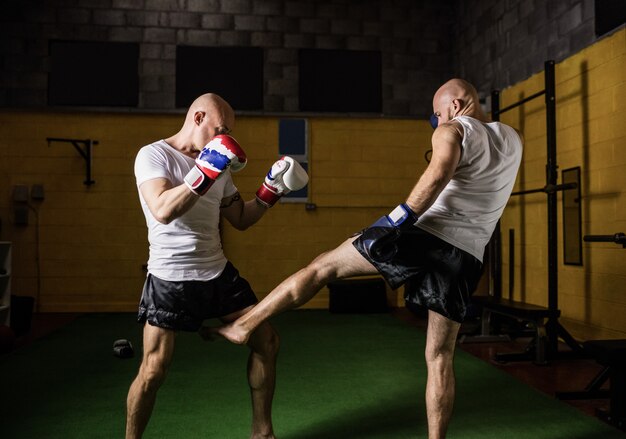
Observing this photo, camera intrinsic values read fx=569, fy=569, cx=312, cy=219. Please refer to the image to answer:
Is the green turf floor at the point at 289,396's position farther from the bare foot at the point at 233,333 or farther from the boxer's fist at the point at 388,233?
the boxer's fist at the point at 388,233

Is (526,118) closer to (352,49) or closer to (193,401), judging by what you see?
(352,49)

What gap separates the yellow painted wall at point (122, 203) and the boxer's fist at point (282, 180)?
14.7 ft

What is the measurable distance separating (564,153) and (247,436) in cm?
374

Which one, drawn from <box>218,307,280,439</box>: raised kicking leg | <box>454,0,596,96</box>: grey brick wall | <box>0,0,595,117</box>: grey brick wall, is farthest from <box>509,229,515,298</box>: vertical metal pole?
<box>218,307,280,439</box>: raised kicking leg

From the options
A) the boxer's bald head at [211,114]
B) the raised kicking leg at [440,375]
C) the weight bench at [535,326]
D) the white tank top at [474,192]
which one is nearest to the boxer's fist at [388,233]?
the white tank top at [474,192]

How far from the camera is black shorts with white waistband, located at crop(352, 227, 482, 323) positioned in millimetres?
2148

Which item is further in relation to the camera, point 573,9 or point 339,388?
point 573,9

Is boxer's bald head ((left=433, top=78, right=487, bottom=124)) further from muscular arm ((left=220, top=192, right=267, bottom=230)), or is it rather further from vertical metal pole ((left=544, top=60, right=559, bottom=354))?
vertical metal pole ((left=544, top=60, right=559, bottom=354))

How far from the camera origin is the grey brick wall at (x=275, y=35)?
687 cm

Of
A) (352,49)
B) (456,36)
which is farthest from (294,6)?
(456,36)

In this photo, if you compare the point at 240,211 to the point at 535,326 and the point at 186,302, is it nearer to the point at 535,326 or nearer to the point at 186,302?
the point at 186,302

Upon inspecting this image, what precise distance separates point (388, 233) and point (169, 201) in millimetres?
784

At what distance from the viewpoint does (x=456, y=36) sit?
24.2 feet

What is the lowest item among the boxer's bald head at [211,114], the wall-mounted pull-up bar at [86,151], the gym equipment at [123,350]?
the gym equipment at [123,350]
